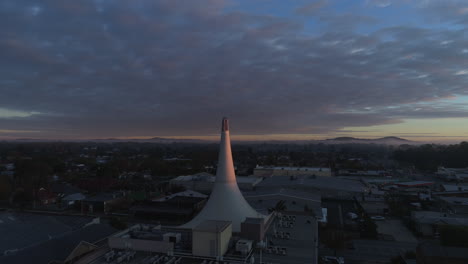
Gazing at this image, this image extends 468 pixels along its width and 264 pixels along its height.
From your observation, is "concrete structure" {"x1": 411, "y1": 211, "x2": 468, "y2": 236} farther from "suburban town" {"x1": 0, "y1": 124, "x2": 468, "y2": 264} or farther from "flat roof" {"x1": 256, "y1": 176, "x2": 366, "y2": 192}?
"flat roof" {"x1": 256, "y1": 176, "x2": 366, "y2": 192}

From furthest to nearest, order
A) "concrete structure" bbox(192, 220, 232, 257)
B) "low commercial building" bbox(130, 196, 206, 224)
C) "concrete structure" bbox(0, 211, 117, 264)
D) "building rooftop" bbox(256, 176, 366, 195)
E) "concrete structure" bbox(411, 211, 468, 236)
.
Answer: "building rooftop" bbox(256, 176, 366, 195) → "low commercial building" bbox(130, 196, 206, 224) → "concrete structure" bbox(411, 211, 468, 236) → "concrete structure" bbox(0, 211, 117, 264) → "concrete structure" bbox(192, 220, 232, 257)

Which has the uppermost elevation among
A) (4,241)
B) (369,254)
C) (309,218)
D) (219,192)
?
(219,192)

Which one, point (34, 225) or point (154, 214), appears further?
point (154, 214)

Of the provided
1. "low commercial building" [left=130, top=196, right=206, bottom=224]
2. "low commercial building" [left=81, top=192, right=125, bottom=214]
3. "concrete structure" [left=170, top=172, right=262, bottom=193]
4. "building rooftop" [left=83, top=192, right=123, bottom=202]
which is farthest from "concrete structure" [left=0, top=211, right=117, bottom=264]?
"concrete structure" [left=170, top=172, right=262, bottom=193]

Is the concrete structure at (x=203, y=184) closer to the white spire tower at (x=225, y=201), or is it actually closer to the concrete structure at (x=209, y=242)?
the white spire tower at (x=225, y=201)

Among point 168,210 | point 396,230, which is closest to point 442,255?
point 396,230

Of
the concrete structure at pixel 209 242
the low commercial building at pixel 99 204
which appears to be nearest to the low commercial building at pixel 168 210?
the low commercial building at pixel 99 204

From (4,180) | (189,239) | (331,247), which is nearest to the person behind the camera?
(189,239)

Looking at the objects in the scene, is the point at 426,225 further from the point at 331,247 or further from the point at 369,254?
the point at 331,247

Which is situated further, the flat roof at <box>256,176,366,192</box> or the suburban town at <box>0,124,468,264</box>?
the flat roof at <box>256,176,366,192</box>

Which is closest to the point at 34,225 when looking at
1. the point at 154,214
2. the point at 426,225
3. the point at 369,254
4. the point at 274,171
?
the point at 154,214
